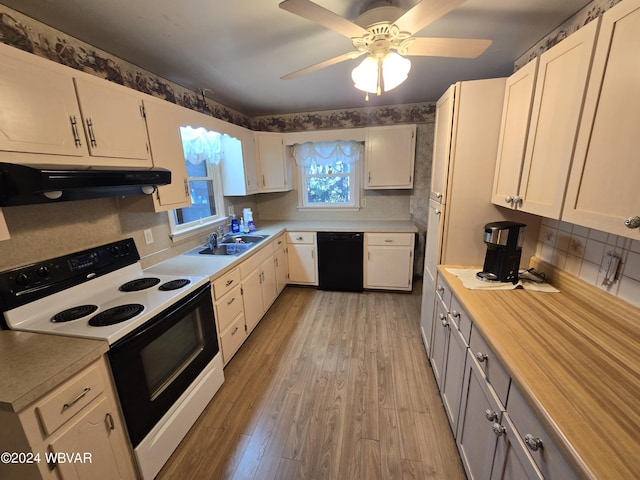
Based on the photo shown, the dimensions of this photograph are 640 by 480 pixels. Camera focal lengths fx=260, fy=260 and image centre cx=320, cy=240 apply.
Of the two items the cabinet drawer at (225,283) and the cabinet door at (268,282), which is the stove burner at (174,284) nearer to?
the cabinet drawer at (225,283)

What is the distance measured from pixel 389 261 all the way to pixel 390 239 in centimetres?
28

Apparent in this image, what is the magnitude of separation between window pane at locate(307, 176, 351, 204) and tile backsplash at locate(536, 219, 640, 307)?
97.1 inches

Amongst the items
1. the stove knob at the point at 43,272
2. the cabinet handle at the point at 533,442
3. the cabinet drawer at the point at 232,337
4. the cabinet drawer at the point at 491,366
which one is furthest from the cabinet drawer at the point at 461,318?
the stove knob at the point at 43,272

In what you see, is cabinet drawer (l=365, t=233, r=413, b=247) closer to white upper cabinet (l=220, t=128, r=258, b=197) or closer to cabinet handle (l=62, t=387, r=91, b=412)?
white upper cabinet (l=220, t=128, r=258, b=197)

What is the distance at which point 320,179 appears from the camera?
3.84 metres

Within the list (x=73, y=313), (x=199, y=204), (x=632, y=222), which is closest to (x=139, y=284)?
(x=73, y=313)

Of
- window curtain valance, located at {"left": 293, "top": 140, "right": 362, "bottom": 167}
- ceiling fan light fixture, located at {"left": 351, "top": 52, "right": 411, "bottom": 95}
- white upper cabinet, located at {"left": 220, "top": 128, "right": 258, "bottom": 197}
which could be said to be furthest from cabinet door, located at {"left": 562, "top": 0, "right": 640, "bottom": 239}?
white upper cabinet, located at {"left": 220, "top": 128, "right": 258, "bottom": 197}

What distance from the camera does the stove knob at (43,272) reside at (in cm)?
132

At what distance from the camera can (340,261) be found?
3361 mm

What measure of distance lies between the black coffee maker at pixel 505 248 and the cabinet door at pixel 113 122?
2201 millimetres

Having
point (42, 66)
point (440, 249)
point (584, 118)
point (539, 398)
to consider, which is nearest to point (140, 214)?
point (42, 66)

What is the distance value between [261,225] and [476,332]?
3.04m

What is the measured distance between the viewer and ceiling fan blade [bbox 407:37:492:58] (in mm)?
1241

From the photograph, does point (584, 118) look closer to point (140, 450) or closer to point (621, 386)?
point (621, 386)
